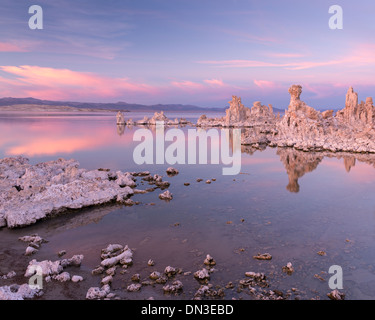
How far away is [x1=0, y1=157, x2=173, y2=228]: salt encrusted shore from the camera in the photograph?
12.6 meters

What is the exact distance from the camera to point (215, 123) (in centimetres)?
7938

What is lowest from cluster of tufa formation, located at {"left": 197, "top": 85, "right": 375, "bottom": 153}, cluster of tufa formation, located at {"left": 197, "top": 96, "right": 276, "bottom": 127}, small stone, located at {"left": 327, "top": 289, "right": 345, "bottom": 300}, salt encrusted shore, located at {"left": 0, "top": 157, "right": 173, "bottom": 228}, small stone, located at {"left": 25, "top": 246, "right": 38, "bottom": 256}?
small stone, located at {"left": 327, "top": 289, "right": 345, "bottom": 300}

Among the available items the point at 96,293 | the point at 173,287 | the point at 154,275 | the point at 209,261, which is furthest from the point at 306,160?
the point at 96,293

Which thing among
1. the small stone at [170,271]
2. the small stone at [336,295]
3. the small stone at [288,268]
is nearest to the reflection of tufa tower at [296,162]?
the small stone at [288,268]

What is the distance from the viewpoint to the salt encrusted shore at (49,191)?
1257 centimetres

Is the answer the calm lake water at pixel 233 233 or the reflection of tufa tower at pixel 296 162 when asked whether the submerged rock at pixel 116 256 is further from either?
the reflection of tufa tower at pixel 296 162

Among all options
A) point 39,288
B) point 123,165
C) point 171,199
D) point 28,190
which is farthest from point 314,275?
point 123,165

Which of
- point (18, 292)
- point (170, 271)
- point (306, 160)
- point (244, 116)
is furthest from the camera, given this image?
point (244, 116)

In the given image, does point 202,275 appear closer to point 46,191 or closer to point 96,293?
point 96,293

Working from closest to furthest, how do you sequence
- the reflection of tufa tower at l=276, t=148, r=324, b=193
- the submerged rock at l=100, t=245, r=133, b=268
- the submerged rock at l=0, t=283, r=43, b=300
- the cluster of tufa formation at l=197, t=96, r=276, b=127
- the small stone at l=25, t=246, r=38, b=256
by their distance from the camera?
1. the submerged rock at l=0, t=283, r=43, b=300
2. the submerged rock at l=100, t=245, r=133, b=268
3. the small stone at l=25, t=246, r=38, b=256
4. the reflection of tufa tower at l=276, t=148, r=324, b=193
5. the cluster of tufa formation at l=197, t=96, r=276, b=127

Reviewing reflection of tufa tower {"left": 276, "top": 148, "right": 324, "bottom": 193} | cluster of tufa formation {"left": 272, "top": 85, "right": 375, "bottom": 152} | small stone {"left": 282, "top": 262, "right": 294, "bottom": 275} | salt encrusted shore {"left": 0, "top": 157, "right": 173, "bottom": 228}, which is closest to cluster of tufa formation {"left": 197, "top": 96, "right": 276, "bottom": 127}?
cluster of tufa formation {"left": 272, "top": 85, "right": 375, "bottom": 152}

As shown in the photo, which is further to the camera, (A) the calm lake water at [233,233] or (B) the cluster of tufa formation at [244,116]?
(B) the cluster of tufa formation at [244,116]

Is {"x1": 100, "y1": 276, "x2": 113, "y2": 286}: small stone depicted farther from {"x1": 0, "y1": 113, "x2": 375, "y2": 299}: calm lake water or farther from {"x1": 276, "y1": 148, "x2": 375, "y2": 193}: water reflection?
{"x1": 276, "y1": 148, "x2": 375, "y2": 193}: water reflection

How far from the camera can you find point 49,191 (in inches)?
554
